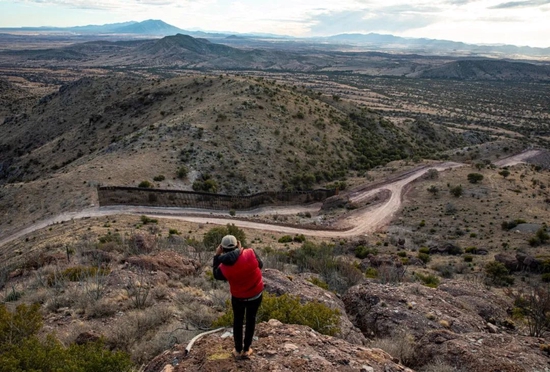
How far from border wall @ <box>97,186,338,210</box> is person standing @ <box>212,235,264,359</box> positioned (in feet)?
100.0

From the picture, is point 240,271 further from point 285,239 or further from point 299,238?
point 299,238

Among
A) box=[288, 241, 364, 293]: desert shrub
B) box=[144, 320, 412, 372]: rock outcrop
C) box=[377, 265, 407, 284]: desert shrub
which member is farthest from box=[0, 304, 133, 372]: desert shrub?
box=[377, 265, 407, 284]: desert shrub

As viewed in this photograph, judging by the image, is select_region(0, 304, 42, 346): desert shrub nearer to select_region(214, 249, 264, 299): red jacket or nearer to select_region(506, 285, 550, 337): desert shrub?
select_region(214, 249, 264, 299): red jacket

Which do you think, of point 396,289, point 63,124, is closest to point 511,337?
point 396,289

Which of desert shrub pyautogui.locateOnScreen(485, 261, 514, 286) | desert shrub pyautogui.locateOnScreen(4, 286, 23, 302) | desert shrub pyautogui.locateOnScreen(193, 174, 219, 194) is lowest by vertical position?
desert shrub pyautogui.locateOnScreen(193, 174, 219, 194)

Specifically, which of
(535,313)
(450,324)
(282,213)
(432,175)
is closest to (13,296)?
(450,324)

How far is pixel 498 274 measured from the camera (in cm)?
2086

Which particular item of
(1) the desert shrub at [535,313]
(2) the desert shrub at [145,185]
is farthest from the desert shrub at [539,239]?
(2) the desert shrub at [145,185]

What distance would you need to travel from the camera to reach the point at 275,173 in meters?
48.5

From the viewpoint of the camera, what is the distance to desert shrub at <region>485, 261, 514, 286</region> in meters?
20.0

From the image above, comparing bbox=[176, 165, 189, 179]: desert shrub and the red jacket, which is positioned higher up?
the red jacket

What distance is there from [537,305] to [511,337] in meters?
3.67

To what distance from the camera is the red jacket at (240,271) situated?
6.52 m

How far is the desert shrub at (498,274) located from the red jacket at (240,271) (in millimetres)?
18043
